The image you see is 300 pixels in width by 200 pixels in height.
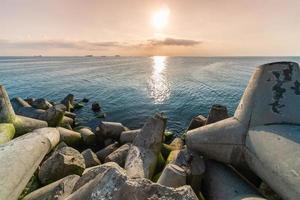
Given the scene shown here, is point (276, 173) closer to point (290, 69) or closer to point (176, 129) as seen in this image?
point (290, 69)

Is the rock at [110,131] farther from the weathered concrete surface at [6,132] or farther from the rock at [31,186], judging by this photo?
the rock at [31,186]

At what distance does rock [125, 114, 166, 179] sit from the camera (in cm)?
662

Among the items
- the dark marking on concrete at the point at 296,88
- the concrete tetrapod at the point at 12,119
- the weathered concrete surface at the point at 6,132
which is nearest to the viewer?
the dark marking on concrete at the point at 296,88

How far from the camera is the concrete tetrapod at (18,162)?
4.72 m

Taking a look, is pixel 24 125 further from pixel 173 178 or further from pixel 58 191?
pixel 173 178

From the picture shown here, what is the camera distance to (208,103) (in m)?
24.5

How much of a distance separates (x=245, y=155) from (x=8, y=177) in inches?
230

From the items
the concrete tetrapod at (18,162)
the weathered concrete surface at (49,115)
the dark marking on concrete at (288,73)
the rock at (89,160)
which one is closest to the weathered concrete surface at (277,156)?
the dark marking on concrete at (288,73)

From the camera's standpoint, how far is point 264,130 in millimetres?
5805

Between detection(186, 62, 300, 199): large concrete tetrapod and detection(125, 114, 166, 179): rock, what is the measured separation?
54.2 inches

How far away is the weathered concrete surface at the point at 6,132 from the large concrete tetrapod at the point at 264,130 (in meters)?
6.88

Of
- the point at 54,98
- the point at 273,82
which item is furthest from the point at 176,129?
the point at 54,98

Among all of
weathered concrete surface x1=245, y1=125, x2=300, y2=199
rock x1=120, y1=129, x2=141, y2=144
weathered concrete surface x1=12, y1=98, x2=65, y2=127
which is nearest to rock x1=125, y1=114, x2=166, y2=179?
Result: rock x1=120, y1=129, x2=141, y2=144

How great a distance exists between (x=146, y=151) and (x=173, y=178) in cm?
250
